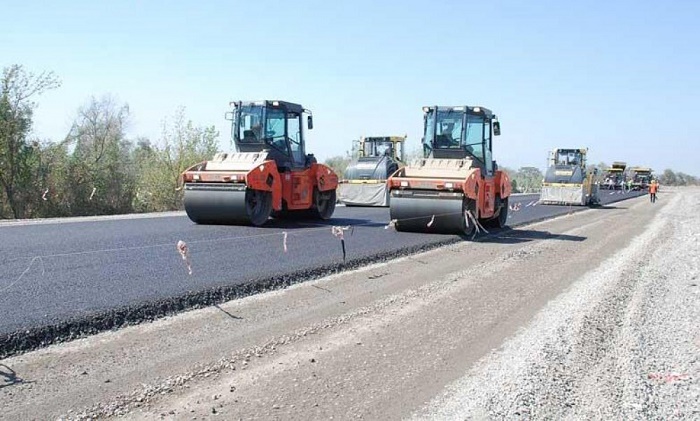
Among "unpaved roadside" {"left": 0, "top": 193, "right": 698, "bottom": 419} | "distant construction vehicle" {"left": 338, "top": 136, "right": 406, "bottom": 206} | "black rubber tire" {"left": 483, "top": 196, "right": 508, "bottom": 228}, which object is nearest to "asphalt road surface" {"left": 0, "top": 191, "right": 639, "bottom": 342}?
"unpaved roadside" {"left": 0, "top": 193, "right": 698, "bottom": 419}

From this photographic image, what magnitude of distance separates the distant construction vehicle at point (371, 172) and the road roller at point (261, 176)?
6554 millimetres

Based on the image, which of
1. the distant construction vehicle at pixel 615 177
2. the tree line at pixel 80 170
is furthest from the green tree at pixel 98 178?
the distant construction vehicle at pixel 615 177

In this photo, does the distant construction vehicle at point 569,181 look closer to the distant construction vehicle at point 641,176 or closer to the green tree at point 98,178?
the green tree at point 98,178

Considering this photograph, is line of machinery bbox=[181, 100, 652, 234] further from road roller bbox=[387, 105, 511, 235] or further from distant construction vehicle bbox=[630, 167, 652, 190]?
distant construction vehicle bbox=[630, 167, 652, 190]

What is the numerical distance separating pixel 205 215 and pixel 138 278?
6167 mm

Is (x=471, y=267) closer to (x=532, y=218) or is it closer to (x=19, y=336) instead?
(x=19, y=336)

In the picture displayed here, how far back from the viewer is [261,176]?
1345 cm

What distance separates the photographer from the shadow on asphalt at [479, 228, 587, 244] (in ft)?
44.2

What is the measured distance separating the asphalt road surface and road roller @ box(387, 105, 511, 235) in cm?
41

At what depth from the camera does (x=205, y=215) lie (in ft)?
43.7

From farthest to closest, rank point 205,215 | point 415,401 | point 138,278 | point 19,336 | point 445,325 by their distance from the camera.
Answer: point 205,215 → point 138,278 → point 445,325 → point 19,336 → point 415,401

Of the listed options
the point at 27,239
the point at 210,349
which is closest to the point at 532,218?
the point at 27,239

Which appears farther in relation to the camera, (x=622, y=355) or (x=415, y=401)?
(x=622, y=355)

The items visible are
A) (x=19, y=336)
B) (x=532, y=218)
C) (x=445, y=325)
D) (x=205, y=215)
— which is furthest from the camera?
(x=532, y=218)
